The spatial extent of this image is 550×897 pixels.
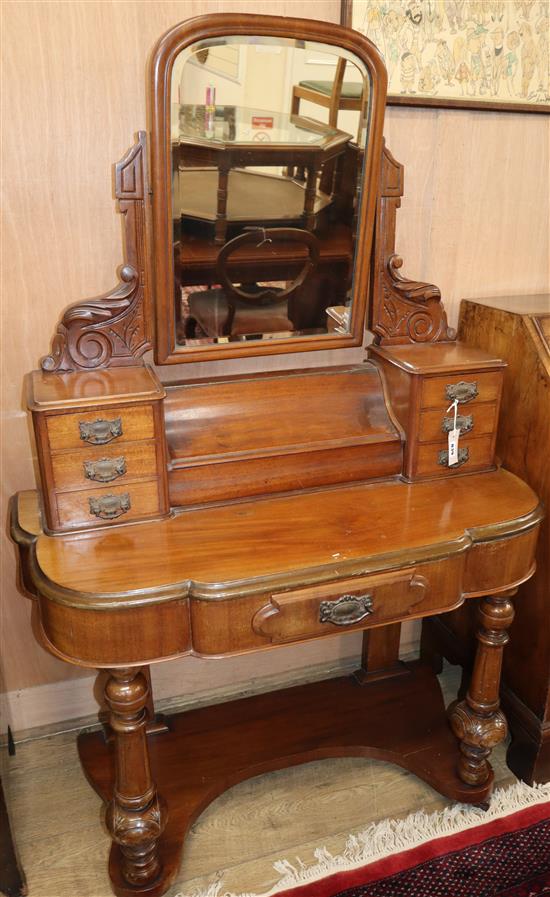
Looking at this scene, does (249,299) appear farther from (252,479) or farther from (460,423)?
(460,423)

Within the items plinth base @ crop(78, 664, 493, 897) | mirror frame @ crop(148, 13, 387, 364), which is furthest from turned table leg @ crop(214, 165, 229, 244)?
plinth base @ crop(78, 664, 493, 897)

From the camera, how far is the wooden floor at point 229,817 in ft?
5.51

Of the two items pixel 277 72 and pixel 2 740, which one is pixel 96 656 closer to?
pixel 2 740

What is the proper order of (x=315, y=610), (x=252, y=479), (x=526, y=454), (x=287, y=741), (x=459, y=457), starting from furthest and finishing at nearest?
(x=287, y=741)
(x=526, y=454)
(x=459, y=457)
(x=252, y=479)
(x=315, y=610)

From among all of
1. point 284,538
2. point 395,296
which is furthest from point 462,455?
point 284,538

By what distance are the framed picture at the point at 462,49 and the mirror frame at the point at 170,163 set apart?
0.18 metres

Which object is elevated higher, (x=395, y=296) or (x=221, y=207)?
(x=221, y=207)

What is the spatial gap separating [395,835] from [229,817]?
425 mm

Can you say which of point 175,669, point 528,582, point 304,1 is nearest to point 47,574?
point 175,669

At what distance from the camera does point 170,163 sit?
1.42 m

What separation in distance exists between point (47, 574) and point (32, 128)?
3.01 ft

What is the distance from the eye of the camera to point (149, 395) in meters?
1.40

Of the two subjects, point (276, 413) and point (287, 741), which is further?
point (287, 741)

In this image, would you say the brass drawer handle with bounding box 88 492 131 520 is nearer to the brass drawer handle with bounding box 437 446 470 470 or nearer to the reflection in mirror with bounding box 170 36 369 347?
the reflection in mirror with bounding box 170 36 369 347
